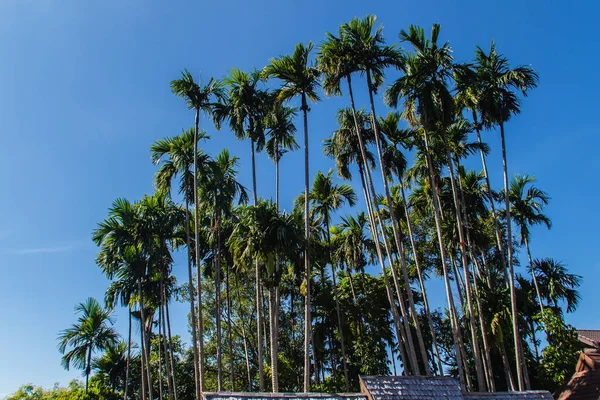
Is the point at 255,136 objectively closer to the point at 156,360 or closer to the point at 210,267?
the point at 210,267

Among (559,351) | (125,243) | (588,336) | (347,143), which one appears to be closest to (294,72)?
(347,143)

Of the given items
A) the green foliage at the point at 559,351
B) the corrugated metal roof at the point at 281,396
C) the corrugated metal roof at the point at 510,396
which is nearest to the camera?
the corrugated metal roof at the point at 281,396

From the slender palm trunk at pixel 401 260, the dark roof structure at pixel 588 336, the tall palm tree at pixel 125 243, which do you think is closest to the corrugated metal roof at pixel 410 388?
the slender palm trunk at pixel 401 260

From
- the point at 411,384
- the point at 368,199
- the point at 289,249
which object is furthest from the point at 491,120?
the point at 411,384

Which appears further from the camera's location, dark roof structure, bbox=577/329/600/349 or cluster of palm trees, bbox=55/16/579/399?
dark roof structure, bbox=577/329/600/349

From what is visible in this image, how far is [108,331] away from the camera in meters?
33.2

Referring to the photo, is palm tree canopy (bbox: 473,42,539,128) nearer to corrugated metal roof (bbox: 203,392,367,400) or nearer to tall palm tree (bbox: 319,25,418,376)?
tall palm tree (bbox: 319,25,418,376)

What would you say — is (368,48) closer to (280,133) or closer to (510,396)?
(280,133)

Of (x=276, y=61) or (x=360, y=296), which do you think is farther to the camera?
(x=360, y=296)

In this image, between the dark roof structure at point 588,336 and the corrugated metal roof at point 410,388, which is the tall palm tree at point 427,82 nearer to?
the corrugated metal roof at point 410,388

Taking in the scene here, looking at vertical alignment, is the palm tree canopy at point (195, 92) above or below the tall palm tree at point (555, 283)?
above

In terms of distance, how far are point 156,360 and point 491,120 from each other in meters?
31.6

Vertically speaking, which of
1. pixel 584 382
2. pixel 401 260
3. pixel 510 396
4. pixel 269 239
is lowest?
pixel 584 382

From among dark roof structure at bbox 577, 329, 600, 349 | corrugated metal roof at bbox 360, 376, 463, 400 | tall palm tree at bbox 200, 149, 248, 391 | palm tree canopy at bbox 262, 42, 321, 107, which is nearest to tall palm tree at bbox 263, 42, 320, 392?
palm tree canopy at bbox 262, 42, 321, 107
